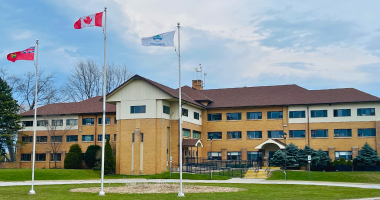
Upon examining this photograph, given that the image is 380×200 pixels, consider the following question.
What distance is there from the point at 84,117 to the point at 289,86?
3046 centimetres

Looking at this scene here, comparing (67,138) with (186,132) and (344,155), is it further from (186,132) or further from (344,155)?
(344,155)

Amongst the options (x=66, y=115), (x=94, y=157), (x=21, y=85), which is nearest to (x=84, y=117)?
(x=66, y=115)

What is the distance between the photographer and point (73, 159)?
190ft

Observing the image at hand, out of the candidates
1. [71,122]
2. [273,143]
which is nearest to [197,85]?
[273,143]

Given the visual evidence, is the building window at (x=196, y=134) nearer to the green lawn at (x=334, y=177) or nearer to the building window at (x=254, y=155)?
the building window at (x=254, y=155)

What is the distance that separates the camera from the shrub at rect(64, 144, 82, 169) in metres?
57.6

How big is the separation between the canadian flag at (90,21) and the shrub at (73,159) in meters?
34.8

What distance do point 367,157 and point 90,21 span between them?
121 feet

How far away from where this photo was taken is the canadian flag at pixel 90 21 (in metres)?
26.3

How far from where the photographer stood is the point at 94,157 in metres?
55.9

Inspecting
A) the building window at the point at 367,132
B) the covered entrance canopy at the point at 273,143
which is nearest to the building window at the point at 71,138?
the covered entrance canopy at the point at 273,143

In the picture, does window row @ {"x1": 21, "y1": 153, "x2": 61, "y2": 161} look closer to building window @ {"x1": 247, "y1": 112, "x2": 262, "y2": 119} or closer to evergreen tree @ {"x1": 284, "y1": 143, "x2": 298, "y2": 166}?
building window @ {"x1": 247, "y1": 112, "x2": 262, "y2": 119}

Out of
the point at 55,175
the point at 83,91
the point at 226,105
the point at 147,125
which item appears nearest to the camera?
the point at 55,175

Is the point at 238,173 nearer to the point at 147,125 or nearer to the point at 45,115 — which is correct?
the point at 147,125
